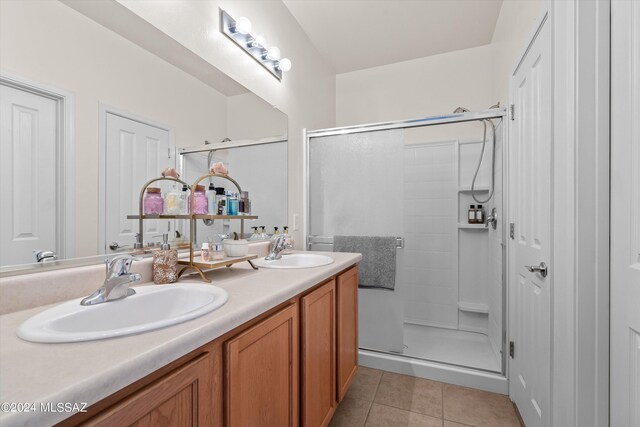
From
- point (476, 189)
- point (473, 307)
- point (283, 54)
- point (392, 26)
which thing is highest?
point (392, 26)

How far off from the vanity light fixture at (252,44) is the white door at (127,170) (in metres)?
0.82

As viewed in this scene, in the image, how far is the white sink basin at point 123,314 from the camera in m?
0.56

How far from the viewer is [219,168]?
1.43m

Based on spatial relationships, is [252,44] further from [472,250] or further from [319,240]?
[472,250]

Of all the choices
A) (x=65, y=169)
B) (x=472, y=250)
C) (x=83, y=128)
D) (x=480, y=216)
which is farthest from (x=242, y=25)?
(x=472, y=250)

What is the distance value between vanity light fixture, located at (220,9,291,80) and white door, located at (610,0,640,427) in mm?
1578

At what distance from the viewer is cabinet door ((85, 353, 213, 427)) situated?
48 cm

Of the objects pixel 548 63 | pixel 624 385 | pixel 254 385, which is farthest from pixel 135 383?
pixel 548 63

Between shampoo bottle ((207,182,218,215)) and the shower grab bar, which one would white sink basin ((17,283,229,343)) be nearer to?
shampoo bottle ((207,182,218,215))

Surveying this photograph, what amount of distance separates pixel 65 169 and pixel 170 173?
0.35 m

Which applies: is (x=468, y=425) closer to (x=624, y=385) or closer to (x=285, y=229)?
(x=624, y=385)

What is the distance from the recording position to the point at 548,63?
1189 mm

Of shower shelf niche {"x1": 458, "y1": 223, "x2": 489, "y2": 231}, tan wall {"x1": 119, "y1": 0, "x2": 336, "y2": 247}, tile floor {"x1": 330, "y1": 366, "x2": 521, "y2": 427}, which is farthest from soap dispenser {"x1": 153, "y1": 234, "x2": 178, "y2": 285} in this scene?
shower shelf niche {"x1": 458, "y1": 223, "x2": 489, "y2": 231}

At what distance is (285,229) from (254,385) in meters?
1.26
